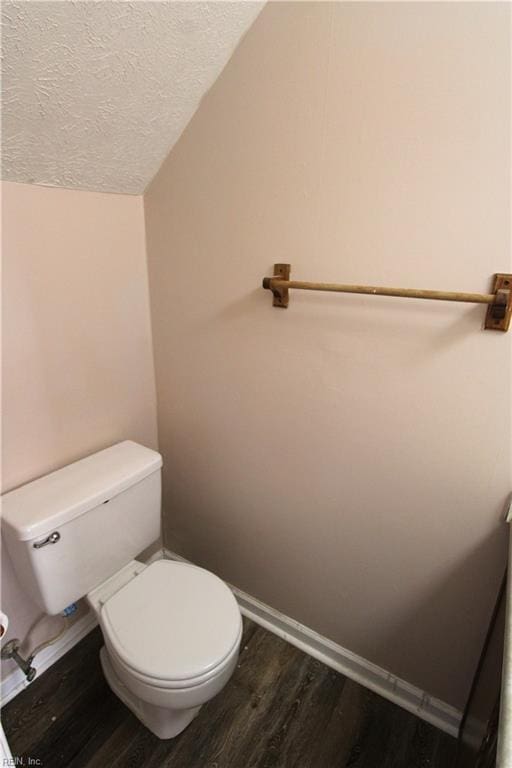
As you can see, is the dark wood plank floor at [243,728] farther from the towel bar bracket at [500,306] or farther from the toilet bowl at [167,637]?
the towel bar bracket at [500,306]

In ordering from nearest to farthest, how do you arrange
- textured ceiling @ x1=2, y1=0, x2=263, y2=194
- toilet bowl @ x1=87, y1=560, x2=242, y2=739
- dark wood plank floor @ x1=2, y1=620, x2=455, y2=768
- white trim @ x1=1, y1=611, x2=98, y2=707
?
textured ceiling @ x1=2, y1=0, x2=263, y2=194 → toilet bowl @ x1=87, y1=560, x2=242, y2=739 → dark wood plank floor @ x1=2, y1=620, x2=455, y2=768 → white trim @ x1=1, y1=611, x2=98, y2=707

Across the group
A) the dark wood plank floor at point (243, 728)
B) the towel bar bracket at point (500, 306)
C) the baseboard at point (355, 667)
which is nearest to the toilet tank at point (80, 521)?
the dark wood plank floor at point (243, 728)

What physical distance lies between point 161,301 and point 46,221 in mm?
453

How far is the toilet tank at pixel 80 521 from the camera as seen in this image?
111cm

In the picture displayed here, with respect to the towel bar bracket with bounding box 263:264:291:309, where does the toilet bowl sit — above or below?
below

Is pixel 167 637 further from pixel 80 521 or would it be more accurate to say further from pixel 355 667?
pixel 355 667

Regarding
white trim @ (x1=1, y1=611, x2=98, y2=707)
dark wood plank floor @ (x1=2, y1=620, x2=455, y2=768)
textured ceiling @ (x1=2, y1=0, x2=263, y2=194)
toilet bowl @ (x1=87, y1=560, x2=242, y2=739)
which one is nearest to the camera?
textured ceiling @ (x1=2, y1=0, x2=263, y2=194)

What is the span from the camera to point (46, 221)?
1.14 meters

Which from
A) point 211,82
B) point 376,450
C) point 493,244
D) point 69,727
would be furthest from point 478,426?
point 69,727

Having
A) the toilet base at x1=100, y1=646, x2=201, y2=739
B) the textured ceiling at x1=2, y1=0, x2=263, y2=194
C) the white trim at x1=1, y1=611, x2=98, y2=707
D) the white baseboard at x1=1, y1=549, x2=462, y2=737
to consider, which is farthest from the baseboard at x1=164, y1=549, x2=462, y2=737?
the textured ceiling at x1=2, y1=0, x2=263, y2=194

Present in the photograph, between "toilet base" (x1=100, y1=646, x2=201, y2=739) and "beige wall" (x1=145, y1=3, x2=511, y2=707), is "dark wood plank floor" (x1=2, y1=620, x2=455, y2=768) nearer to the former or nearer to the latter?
"toilet base" (x1=100, y1=646, x2=201, y2=739)

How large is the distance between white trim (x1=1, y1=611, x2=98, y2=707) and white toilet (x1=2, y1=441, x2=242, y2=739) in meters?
0.17

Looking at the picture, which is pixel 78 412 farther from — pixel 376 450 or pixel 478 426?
pixel 478 426

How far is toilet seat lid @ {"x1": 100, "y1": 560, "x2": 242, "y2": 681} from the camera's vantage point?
3.44ft
